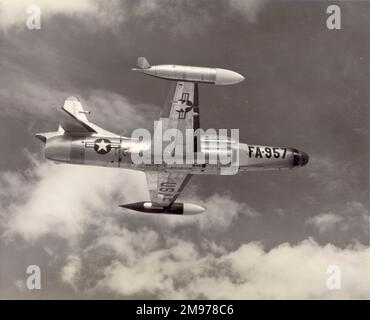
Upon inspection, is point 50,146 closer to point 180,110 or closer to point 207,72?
point 180,110

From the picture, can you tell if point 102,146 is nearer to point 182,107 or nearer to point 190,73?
point 182,107

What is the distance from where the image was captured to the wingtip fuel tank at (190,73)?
66.9 ft

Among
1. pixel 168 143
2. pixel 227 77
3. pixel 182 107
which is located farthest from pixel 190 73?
pixel 168 143

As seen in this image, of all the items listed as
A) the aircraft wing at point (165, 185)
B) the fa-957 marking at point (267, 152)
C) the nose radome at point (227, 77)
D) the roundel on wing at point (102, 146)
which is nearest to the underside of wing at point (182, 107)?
the nose radome at point (227, 77)

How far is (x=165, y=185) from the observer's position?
25.2m

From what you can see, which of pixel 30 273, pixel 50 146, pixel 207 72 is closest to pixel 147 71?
pixel 207 72

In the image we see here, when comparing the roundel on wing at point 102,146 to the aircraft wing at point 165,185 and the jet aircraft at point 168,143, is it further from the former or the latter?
the aircraft wing at point 165,185

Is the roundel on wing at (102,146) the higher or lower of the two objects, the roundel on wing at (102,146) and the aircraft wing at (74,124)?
the lower

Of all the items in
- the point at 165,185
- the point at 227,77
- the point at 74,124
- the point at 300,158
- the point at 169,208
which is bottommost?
the point at 169,208

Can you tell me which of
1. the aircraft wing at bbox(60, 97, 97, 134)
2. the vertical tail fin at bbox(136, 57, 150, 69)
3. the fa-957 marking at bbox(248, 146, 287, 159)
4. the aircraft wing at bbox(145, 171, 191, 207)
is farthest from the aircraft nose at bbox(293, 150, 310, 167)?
the aircraft wing at bbox(60, 97, 97, 134)

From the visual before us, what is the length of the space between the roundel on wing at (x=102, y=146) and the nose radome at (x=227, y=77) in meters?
5.34

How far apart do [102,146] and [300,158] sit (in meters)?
9.22

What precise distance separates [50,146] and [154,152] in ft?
14.5

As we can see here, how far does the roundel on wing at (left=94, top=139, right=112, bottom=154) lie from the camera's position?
72.8 ft
